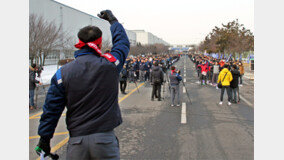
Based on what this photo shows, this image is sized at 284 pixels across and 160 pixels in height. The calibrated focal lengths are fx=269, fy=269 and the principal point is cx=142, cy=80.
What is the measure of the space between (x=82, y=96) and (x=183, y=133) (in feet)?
15.5

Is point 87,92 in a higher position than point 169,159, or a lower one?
higher

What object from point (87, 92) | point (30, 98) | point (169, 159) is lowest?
point (169, 159)

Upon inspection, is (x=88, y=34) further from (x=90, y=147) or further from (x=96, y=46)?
(x=90, y=147)

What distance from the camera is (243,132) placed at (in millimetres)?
6590

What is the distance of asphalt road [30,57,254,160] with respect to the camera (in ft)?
17.0

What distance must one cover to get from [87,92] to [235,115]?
24.1ft

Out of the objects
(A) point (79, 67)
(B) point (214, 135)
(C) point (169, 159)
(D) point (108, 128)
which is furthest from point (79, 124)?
(B) point (214, 135)

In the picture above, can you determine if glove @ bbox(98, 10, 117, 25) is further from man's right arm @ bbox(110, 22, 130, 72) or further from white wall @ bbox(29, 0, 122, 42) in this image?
white wall @ bbox(29, 0, 122, 42)

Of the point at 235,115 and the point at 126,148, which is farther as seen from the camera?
the point at 235,115

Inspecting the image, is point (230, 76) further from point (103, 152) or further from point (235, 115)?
point (103, 152)

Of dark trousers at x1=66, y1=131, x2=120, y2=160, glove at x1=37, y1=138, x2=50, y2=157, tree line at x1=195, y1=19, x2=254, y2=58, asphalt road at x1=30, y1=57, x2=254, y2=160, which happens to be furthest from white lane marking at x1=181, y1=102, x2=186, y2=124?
tree line at x1=195, y1=19, x2=254, y2=58

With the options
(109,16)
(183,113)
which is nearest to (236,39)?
(183,113)

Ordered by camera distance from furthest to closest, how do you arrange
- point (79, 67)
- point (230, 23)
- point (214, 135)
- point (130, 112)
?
point (230, 23) → point (130, 112) → point (214, 135) → point (79, 67)

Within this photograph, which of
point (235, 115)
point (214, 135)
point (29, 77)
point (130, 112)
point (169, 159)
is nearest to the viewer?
point (169, 159)
